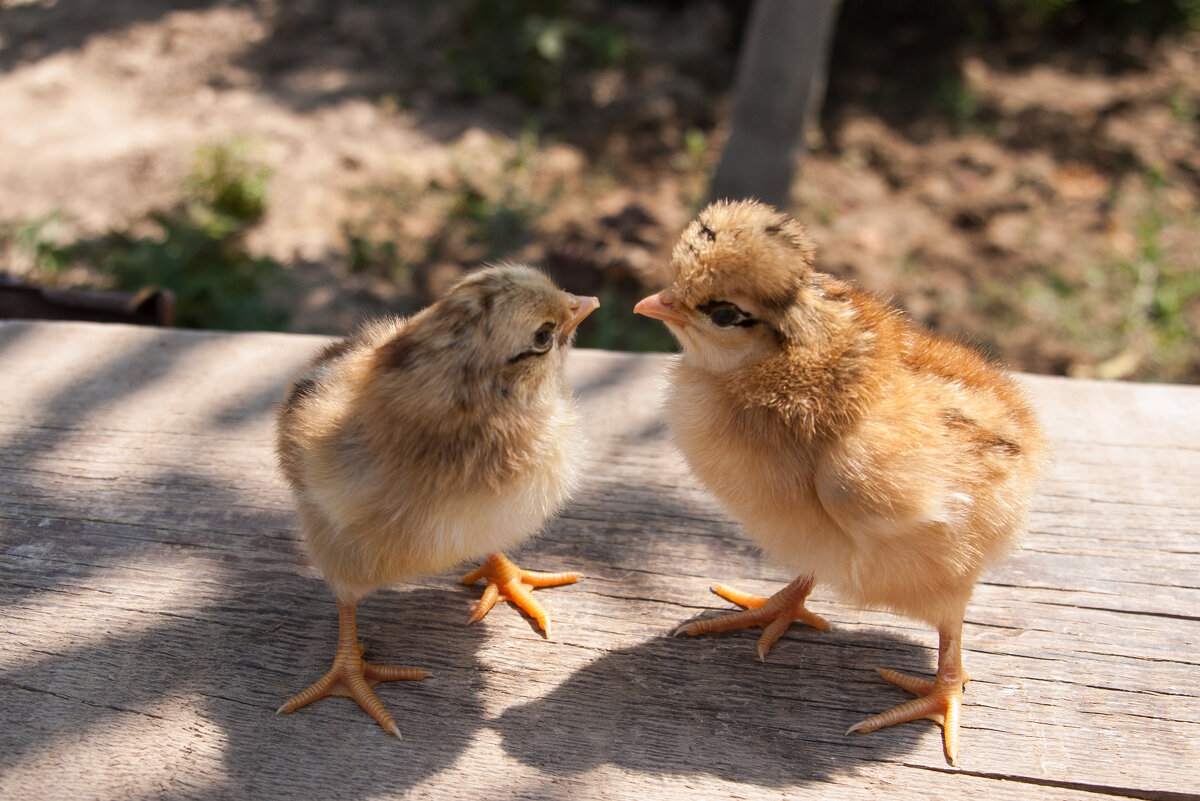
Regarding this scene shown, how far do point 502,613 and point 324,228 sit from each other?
5082 millimetres

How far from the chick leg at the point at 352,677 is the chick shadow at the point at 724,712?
28 cm

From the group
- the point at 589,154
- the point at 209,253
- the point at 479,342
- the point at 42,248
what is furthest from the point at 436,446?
the point at 589,154

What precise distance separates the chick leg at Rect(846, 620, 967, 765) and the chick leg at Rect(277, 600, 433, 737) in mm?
1171

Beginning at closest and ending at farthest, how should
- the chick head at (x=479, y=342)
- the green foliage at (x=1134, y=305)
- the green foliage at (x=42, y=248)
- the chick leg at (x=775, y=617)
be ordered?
the chick head at (x=479, y=342)
the chick leg at (x=775, y=617)
the green foliage at (x=1134, y=305)
the green foliage at (x=42, y=248)

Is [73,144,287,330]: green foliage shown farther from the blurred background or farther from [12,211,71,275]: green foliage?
[12,211,71,275]: green foliage

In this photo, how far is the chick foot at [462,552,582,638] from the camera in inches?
101

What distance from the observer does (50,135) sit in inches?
301

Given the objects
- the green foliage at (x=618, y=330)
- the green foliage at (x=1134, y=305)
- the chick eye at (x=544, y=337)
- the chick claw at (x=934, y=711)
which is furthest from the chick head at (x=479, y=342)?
the green foliage at (x=1134, y=305)

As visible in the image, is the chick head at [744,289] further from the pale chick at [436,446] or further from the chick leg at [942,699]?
the chick leg at [942,699]

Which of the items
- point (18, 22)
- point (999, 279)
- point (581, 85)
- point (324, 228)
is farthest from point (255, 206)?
point (999, 279)

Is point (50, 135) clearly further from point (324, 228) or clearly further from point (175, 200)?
point (324, 228)

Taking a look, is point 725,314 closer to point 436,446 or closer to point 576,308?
point 576,308

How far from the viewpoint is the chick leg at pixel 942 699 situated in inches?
89.7

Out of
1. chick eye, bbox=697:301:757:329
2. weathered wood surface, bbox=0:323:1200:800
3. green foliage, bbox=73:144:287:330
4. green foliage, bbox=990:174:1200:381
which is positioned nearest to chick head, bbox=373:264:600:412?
chick eye, bbox=697:301:757:329
